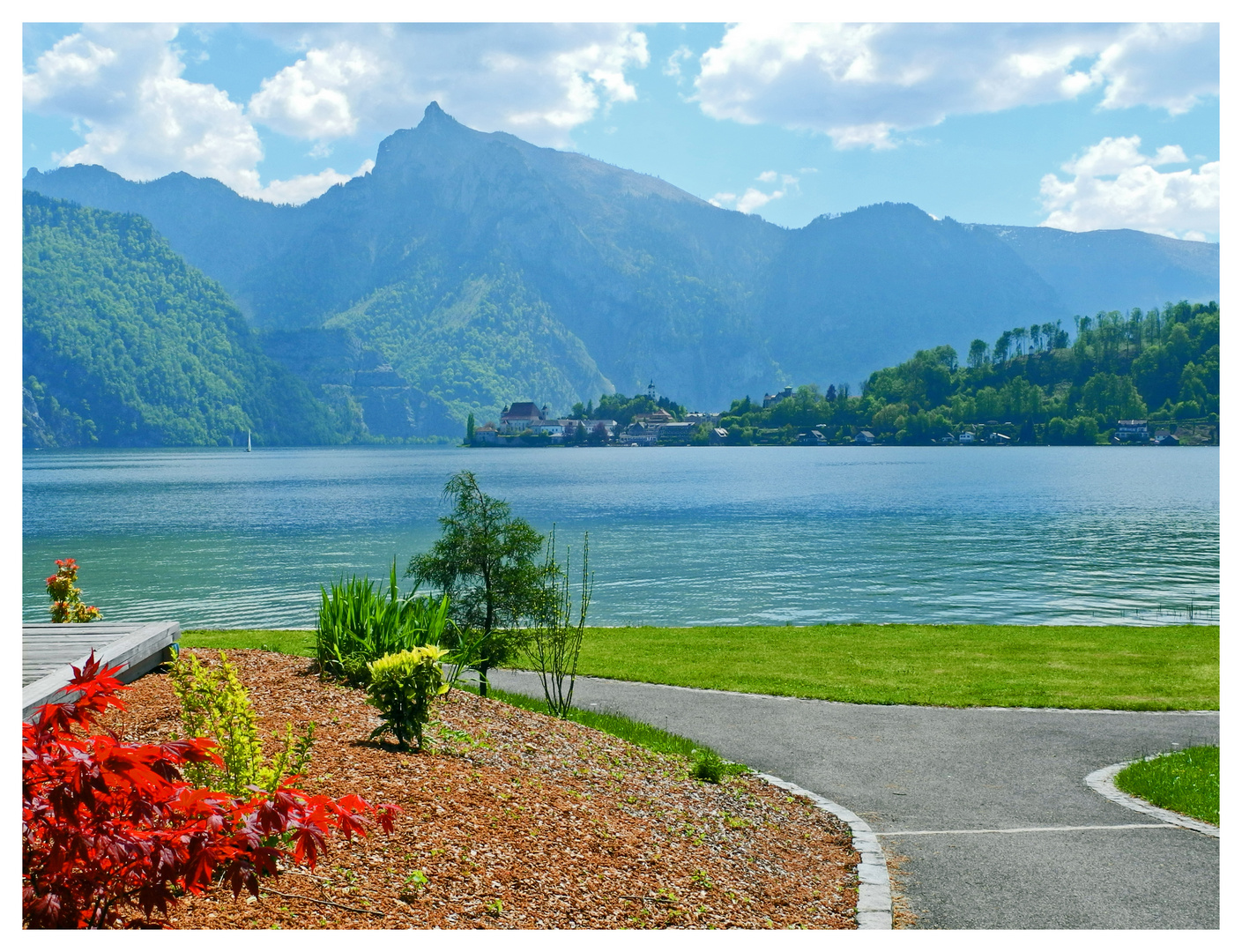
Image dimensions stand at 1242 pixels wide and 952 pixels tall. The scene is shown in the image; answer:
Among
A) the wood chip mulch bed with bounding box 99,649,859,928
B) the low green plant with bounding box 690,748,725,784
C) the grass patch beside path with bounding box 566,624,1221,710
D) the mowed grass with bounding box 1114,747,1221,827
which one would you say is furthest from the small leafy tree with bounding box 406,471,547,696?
the mowed grass with bounding box 1114,747,1221,827

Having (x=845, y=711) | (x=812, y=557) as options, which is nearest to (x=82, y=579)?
(x=812, y=557)

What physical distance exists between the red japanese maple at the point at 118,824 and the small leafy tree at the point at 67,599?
11099mm

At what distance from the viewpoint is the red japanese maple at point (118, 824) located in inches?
134

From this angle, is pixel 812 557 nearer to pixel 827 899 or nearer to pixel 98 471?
pixel 827 899

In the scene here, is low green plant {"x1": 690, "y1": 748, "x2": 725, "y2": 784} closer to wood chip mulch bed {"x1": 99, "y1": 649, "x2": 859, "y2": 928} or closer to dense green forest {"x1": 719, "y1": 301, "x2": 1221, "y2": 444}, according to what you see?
wood chip mulch bed {"x1": 99, "y1": 649, "x2": 859, "y2": 928}

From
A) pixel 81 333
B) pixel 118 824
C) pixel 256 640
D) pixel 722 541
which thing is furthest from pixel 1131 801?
pixel 81 333

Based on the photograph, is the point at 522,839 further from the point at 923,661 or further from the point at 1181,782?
the point at 923,661

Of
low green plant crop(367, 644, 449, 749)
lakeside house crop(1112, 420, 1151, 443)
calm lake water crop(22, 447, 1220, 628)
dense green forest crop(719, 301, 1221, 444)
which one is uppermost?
dense green forest crop(719, 301, 1221, 444)

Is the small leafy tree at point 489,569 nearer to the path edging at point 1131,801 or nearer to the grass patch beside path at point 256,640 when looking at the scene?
the grass patch beside path at point 256,640

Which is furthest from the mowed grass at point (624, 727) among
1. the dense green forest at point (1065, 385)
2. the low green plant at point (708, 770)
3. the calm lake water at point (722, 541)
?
the dense green forest at point (1065, 385)

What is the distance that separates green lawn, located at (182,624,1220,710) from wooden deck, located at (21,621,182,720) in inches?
211

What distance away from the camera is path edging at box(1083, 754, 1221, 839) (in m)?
7.35

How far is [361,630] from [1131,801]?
7.03 m
